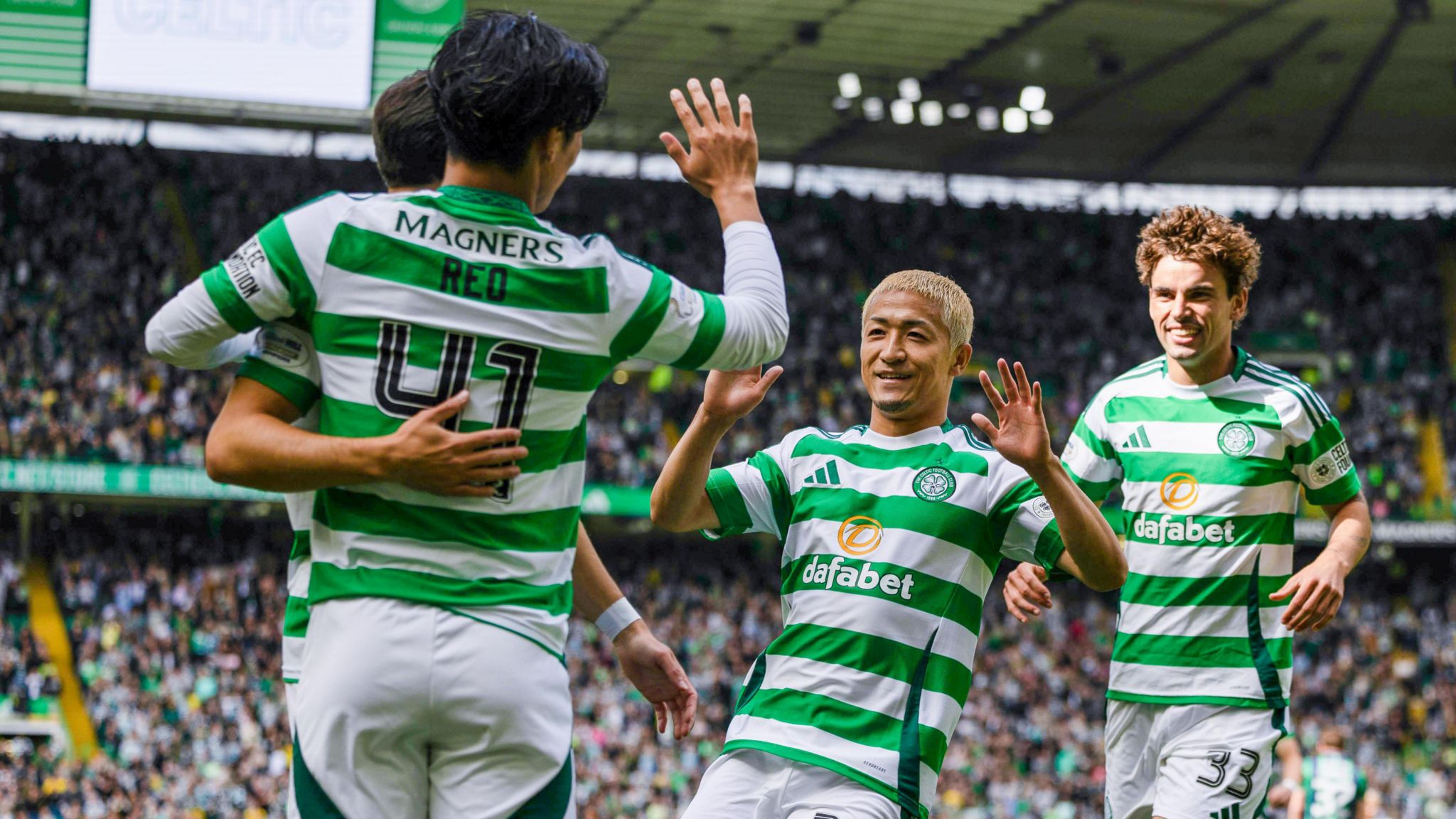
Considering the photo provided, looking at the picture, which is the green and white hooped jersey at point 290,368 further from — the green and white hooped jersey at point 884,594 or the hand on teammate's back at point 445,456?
the green and white hooped jersey at point 884,594

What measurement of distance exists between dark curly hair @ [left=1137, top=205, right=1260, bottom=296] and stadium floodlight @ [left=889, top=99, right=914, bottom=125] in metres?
19.4

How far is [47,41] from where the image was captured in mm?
15234

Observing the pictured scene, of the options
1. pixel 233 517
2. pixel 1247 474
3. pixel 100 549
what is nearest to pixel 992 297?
pixel 233 517

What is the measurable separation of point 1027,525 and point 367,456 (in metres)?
2.09

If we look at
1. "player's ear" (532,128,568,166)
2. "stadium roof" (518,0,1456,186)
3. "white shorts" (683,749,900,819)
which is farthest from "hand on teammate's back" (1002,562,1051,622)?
"stadium roof" (518,0,1456,186)

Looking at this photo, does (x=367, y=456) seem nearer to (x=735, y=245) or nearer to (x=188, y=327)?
(x=188, y=327)

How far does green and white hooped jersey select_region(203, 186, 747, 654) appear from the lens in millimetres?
2652

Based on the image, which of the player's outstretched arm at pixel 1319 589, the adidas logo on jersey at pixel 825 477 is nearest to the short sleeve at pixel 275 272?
the adidas logo on jersey at pixel 825 477

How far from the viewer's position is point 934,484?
13.6ft

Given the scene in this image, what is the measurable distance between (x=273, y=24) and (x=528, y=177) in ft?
44.1

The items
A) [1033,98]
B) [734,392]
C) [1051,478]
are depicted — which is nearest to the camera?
[734,392]

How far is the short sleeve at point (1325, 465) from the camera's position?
5.09 metres

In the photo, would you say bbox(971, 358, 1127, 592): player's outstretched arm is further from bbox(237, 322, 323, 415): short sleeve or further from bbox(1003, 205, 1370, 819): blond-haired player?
bbox(237, 322, 323, 415): short sleeve

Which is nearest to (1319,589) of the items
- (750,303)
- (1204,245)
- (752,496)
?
(1204,245)
